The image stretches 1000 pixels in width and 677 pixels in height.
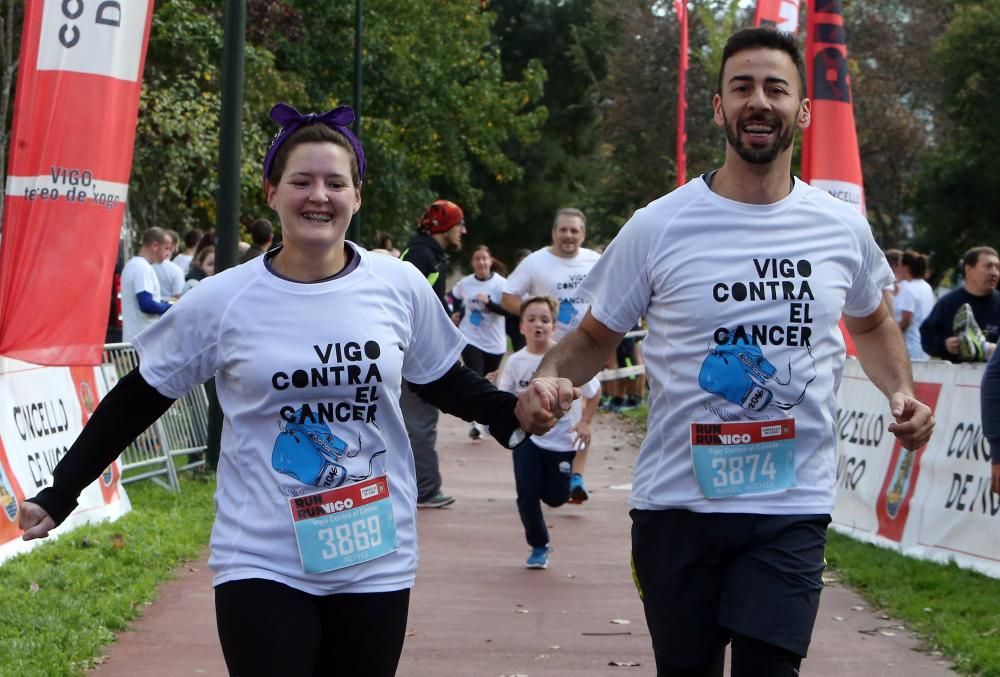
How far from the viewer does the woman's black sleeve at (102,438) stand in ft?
13.9

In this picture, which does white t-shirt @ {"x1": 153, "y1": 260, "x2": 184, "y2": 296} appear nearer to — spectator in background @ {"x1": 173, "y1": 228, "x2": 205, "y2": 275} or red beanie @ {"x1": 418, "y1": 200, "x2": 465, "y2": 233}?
spectator in background @ {"x1": 173, "y1": 228, "x2": 205, "y2": 275}

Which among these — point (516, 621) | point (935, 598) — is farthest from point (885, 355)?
point (935, 598)

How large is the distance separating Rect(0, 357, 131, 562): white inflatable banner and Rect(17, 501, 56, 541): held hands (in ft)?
15.9

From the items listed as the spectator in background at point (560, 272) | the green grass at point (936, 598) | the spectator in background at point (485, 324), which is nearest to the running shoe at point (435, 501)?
the spectator in background at point (560, 272)

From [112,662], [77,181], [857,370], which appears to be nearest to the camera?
[112,662]

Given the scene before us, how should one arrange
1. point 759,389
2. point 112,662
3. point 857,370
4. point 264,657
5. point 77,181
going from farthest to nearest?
1. point 857,370
2. point 77,181
3. point 112,662
4. point 759,389
5. point 264,657

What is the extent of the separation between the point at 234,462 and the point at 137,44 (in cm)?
626

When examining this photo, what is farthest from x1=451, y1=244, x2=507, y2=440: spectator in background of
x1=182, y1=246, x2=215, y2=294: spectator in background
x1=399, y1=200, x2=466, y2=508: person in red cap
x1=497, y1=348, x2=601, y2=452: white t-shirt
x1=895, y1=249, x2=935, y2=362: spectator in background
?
x1=497, y1=348, x2=601, y2=452: white t-shirt

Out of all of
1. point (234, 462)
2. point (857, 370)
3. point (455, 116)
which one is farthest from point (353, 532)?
point (455, 116)

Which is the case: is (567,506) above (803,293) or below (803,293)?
below

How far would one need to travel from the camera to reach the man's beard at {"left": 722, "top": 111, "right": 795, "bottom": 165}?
458 centimetres

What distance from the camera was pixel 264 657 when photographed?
3980 millimetres

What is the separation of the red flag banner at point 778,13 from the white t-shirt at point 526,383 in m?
5.39

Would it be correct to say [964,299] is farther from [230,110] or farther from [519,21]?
[519,21]
